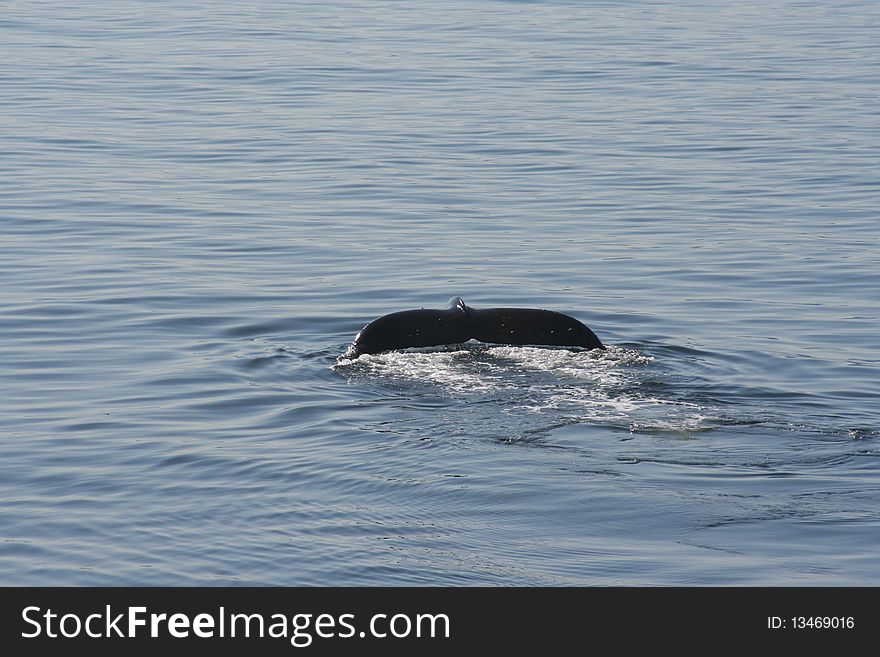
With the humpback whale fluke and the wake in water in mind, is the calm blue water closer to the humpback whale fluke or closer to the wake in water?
the wake in water

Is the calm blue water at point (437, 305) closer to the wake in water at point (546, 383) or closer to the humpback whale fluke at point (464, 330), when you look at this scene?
the wake in water at point (546, 383)

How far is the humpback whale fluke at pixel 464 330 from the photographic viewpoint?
12.8 metres

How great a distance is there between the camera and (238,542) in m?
8.85

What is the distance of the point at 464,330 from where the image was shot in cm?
1292

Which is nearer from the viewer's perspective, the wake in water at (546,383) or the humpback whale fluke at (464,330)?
the wake in water at (546,383)

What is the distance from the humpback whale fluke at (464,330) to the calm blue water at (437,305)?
18cm

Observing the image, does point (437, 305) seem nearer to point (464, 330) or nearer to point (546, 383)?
point (464, 330)

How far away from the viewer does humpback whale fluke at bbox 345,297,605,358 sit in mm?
12836

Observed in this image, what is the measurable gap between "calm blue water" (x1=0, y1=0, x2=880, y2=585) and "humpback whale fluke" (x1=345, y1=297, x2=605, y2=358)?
7.1 inches

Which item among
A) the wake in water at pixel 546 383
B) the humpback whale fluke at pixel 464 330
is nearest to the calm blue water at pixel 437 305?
the wake in water at pixel 546 383

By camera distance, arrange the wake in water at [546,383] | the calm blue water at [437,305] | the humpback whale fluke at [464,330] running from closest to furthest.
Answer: the calm blue water at [437,305] → the wake in water at [546,383] → the humpback whale fluke at [464,330]

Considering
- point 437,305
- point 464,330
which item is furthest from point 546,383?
point 437,305

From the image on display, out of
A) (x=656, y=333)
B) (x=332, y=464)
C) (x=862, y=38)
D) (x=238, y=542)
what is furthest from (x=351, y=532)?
(x=862, y=38)

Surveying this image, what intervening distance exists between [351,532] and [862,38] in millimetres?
34981
